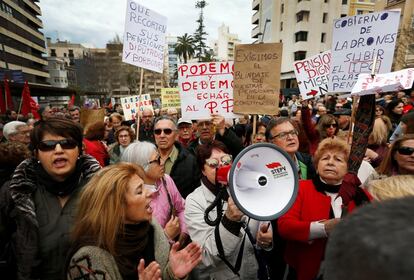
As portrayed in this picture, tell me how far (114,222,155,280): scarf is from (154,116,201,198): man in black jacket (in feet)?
3.87

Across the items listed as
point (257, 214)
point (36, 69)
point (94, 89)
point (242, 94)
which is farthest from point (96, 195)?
point (36, 69)

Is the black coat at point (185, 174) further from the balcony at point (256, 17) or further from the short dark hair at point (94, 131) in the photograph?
the balcony at point (256, 17)

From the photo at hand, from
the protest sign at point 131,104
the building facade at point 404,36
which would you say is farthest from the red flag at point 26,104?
the building facade at point 404,36

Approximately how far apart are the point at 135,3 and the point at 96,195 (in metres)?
3.18

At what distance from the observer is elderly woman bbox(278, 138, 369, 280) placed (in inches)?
67.4

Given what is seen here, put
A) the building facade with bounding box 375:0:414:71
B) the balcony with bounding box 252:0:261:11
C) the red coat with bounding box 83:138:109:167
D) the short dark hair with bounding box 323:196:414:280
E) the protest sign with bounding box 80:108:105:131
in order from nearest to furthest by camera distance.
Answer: the short dark hair with bounding box 323:196:414:280 → the red coat with bounding box 83:138:109:167 → the protest sign with bounding box 80:108:105:131 → the building facade with bounding box 375:0:414:71 → the balcony with bounding box 252:0:261:11

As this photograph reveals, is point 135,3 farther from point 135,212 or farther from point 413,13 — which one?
point 413,13

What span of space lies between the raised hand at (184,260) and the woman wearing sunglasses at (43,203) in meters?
0.66

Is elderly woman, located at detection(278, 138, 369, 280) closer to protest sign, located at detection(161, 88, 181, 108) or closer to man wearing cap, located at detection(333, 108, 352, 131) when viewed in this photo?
man wearing cap, located at detection(333, 108, 352, 131)

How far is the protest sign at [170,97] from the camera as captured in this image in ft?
25.4

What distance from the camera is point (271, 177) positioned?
1642mm

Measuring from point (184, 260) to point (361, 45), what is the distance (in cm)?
288

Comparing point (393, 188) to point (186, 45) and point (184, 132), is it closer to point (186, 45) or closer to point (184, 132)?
point (184, 132)

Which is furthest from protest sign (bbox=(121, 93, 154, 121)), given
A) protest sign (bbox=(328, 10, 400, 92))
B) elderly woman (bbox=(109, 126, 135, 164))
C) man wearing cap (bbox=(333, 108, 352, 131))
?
protest sign (bbox=(328, 10, 400, 92))
